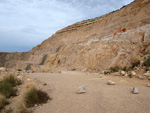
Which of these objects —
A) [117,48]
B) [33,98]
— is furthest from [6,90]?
[117,48]

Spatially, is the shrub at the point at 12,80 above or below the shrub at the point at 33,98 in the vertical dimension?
above

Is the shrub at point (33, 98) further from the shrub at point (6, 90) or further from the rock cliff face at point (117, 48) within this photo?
the rock cliff face at point (117, 48)

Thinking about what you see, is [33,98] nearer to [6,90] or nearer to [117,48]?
[6,90]

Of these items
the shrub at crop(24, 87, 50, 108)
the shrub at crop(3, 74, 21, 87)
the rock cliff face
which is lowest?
the shrub at crop(24, 87, 50, 108)

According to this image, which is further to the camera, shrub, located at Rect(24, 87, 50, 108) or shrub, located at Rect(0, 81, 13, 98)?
shrub, located at Rect(0, 81, 13, 98)

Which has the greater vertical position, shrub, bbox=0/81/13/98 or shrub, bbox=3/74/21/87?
shrub, bbox=3/74/21/87

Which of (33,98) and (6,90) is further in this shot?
(6,90)

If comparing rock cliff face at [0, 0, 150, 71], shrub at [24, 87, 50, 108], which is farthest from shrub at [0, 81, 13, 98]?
rock cliff face at [0, 0, 150, 71]

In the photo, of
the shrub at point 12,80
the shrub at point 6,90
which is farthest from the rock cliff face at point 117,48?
the shrub at point 6,90

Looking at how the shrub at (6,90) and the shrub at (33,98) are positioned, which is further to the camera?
the shrub at (6,90)

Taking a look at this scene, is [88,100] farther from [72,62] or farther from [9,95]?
[72,62]

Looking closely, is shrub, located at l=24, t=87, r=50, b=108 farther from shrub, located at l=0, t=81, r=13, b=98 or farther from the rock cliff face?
the rock cliff face

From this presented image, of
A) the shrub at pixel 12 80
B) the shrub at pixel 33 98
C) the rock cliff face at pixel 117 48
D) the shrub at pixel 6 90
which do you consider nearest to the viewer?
the shrub at pixel 33 98

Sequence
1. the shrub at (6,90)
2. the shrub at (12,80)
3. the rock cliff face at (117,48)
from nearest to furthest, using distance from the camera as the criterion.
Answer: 1. the shrub at (6,90)
2. the shrub at (12,80)
3. the rock cliff face at (117,48)
